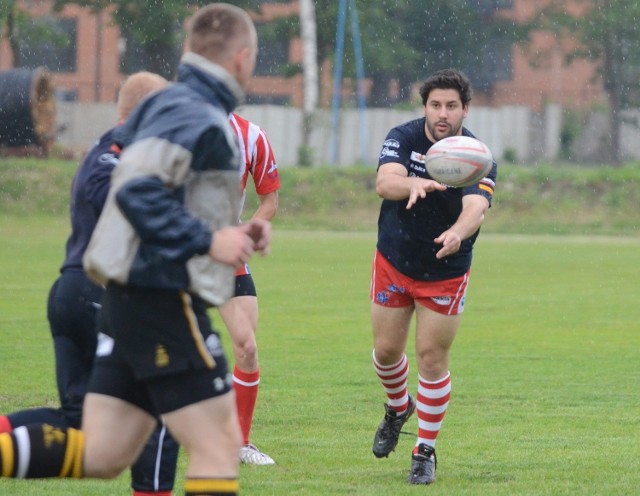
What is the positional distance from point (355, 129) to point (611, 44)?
1104 cm

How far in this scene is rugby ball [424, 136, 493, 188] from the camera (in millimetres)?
6164

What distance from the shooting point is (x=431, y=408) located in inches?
259

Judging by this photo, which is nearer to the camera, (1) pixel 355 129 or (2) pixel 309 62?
(1) pixel 355 129

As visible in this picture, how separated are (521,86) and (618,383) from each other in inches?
1819

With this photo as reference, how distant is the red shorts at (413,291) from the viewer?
6602 mm

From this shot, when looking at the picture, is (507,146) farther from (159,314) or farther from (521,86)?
(159,314)

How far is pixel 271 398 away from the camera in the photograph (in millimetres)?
8820

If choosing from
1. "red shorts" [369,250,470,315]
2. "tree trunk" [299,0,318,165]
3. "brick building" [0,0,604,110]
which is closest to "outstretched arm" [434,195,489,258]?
"red shorts" [369,250,470,315]

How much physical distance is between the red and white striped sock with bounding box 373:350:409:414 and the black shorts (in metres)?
3.03

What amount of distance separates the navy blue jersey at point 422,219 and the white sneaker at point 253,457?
124 cm

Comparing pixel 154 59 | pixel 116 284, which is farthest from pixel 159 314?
pixel 154 59

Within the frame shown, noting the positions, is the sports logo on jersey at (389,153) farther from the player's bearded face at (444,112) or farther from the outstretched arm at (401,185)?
the player's bearded face at (444,112)

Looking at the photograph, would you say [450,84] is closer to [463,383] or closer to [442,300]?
A: [442,300]

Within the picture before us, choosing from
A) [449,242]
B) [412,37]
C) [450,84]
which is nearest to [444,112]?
[450,84]
